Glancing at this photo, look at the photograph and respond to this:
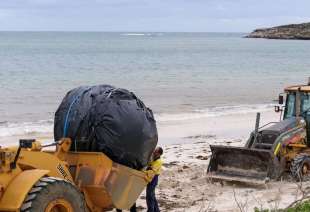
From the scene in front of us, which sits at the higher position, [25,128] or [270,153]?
[270,153]

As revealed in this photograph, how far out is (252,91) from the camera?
121 ft

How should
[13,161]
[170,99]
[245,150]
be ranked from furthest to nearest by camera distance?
1. [170,99]
2. [245,150]
3. [13,161]

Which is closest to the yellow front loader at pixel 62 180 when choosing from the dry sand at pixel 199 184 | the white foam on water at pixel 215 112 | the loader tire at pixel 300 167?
the dry sand at pixel 199 184

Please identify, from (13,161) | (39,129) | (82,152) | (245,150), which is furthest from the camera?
(39,129)

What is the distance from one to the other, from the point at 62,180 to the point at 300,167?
6013 millimetres

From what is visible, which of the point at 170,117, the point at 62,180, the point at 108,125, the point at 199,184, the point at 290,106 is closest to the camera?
the point at 62,180

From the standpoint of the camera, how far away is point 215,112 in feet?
84.6

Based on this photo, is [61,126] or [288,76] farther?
[288,76]

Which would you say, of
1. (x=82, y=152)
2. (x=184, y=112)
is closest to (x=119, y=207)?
(x=82, y=152)

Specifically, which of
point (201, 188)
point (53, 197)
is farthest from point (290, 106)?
point (53, 197)

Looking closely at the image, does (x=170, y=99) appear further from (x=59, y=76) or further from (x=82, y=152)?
(x=82, y=152)

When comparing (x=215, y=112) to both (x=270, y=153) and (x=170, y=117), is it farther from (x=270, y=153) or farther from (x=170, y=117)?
(x=270, y=153)

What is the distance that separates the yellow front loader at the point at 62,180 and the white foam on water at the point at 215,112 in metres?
15.2

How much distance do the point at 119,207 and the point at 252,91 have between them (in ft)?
99.2
